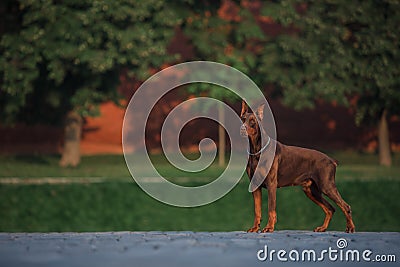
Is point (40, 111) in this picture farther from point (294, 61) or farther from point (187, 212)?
point (187, 212)

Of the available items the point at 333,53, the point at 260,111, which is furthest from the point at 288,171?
the point at 333,53

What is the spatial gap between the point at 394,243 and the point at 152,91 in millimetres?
33935

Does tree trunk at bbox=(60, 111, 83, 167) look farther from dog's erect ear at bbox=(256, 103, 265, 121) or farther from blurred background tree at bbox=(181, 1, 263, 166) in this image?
dog's erect ear at bbox=(256, 103, 265, 121)

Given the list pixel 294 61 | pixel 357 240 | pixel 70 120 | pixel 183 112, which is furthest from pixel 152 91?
pixel 357 240

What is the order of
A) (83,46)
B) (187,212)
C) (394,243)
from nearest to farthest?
(394,243), (187,212), (83,46)

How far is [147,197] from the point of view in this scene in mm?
25484

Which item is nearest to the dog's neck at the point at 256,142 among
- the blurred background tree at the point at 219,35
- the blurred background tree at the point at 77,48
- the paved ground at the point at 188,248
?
the paved ground at the point at 188,248

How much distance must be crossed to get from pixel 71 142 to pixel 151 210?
14408 mm

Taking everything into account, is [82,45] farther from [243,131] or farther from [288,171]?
[243,131]

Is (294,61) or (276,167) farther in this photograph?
(294,61)

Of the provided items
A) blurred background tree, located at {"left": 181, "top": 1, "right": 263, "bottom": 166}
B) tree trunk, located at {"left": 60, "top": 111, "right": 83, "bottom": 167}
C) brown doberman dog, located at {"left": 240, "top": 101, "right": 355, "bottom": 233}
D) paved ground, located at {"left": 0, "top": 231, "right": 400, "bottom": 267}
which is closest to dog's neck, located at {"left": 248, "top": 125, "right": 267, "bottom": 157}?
brown doberman dog, located at {"left": 240, "top": 101, "right": 355, "bottom": 233}

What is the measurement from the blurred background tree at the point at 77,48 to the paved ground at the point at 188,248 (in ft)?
75.3

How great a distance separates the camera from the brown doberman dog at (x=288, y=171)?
9711mm

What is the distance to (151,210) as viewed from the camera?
2550cm
